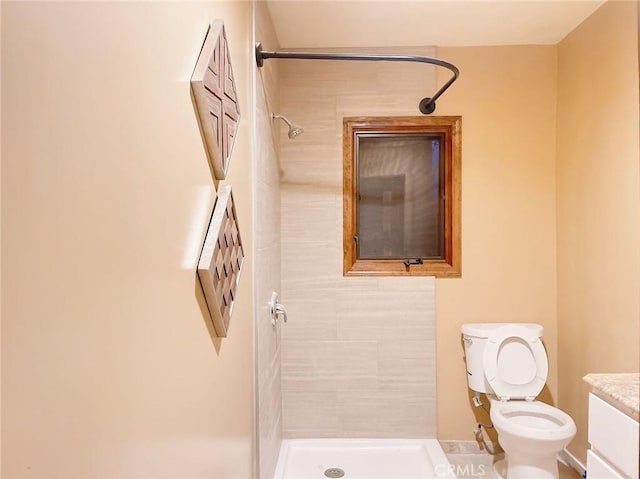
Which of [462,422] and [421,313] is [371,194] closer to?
[421,313]

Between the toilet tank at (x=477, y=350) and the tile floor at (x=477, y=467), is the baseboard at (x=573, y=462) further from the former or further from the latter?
the toilet tank at (x=477, y=350)

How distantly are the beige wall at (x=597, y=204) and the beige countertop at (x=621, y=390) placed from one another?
1.12 meters

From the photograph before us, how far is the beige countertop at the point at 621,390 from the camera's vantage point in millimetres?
970

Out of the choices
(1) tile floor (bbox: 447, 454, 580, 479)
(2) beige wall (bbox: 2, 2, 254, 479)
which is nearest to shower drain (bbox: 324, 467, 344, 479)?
A: (1) tile floor (bbox: 447, 454, 580, 479)

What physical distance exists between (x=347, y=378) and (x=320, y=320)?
39 cm

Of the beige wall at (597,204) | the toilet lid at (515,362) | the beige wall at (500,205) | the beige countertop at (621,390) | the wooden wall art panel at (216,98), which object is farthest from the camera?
the beige wall at (500,205)

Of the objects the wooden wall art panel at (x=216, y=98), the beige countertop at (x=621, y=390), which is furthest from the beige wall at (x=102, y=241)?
the beige countertop at (x=621, y=390)

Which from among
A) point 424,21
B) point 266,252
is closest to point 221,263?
point 266,252

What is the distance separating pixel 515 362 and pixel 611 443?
5.14 ft

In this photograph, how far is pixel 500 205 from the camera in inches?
110

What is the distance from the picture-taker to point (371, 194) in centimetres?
288

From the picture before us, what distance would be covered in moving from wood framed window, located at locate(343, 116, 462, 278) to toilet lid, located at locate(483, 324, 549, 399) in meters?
0.45

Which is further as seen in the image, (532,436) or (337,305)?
(337,305)

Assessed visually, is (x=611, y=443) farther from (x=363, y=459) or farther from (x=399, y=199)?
(x=399, y=199)
